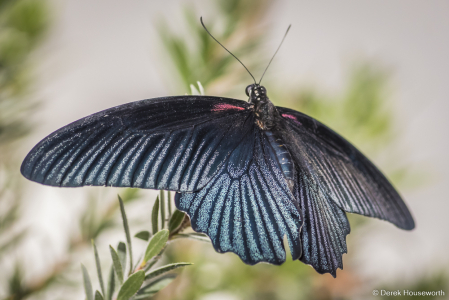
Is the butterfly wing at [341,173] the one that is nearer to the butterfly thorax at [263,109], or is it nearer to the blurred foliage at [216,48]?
the butterfly thorax at [263,109]

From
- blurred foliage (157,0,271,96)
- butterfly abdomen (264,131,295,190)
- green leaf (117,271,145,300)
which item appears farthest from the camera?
blurred foliage (157,0,271,96)

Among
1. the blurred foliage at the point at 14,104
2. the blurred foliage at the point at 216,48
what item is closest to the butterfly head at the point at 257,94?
the blurred foliage at the point at 216,48

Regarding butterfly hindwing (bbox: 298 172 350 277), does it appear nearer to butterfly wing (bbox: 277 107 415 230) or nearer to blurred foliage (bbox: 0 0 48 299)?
butterfly wing (bbox: 277 107 415 230)

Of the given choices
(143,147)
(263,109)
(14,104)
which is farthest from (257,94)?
(14,104)

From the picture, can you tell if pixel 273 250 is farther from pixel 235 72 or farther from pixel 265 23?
pixel 265 23

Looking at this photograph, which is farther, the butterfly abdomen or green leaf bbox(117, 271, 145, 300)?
the butterfly abdomen

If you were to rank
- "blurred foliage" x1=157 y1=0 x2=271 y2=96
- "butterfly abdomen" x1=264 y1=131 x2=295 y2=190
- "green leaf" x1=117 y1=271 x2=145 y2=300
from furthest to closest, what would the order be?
"blurred foliage" x1=157 y1=0 x2=271 y2=96
"butterfly abdomen" x1=264 y1=131 x2=295 y2=190
"green leaf" x1=117 y1=271 x2=145 y2=300

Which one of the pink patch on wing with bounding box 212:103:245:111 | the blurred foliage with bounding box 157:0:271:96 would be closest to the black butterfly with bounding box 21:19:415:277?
the pink patch on wing with bounding box 212:103:245:111
